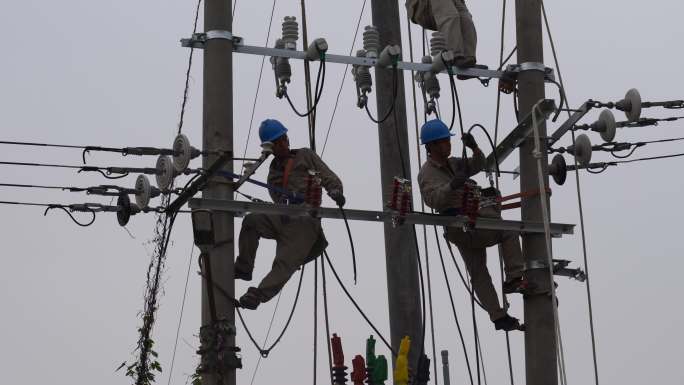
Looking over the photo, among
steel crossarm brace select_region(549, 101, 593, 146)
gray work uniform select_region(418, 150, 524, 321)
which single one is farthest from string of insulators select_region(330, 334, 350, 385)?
steel crossarm brace select_region(549, 101, 593, 146)

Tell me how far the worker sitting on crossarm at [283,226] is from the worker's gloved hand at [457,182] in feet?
2.89

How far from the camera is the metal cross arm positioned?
11.5 metres

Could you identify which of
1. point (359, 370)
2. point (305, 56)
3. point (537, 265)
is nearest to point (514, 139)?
point (537, 265)

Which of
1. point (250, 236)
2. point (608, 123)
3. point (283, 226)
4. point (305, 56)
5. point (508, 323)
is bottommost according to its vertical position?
point (508, 323)

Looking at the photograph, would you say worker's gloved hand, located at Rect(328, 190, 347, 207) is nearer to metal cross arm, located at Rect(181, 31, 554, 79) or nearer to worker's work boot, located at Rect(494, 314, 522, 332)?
metal cross arm, located at Rect(181, 31, 554, 79)

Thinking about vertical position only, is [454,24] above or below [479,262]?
above

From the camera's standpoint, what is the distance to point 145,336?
53.3 ft

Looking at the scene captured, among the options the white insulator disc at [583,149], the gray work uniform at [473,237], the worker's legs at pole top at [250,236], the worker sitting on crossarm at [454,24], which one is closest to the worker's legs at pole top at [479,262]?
the gray work uniform at [473,237]

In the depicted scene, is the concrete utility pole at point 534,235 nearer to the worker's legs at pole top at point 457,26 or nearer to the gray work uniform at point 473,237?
the gray work uniform at point 473,237

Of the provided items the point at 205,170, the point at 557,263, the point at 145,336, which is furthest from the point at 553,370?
the point at 145,336

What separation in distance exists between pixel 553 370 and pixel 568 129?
77.0 inches

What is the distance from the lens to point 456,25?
13.1m

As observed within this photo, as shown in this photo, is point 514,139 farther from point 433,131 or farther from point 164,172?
point 164,172

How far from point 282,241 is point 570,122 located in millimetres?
2543
